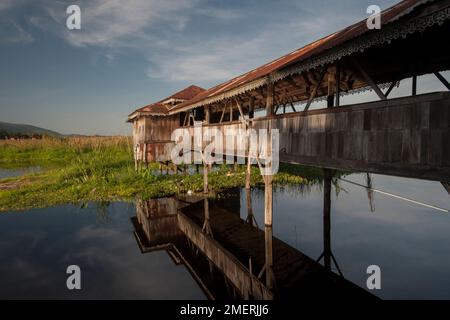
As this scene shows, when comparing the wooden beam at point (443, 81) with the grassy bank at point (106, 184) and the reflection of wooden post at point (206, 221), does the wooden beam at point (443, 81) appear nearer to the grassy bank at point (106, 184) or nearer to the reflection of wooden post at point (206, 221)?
the reflection of wooden post at point (206, 221)

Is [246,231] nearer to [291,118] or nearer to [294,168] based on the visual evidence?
[291,118]

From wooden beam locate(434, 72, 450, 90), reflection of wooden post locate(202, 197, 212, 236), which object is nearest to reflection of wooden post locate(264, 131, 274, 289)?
reflection of wooden post locate(202, 197, 212, 236)

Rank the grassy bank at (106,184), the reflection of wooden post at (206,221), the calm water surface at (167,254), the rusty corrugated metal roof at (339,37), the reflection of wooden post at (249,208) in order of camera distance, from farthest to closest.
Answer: the grassy bank at (106,184) → the reflection of wooden post at (249,208) → the reflection of wooden post at (206,221) → the calm water surface at (167,254) → the rusty corrugated metal roof at (339,37)

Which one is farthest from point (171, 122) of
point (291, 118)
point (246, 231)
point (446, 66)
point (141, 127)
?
point (446, 66)

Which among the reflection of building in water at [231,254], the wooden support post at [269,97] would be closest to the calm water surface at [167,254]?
the reflection of building in water at [231,254]

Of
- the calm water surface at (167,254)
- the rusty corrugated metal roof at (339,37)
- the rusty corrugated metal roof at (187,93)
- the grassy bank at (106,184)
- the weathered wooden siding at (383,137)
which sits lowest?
the calm water surface at (167,254)

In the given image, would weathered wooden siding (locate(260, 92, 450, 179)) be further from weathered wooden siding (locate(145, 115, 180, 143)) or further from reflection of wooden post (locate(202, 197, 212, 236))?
weathered wooden siding (locate(145, 115, 180, 143))

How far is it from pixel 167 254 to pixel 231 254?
225 centimetres

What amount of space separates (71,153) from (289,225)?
99.7ft

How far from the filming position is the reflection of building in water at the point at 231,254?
6652 millimetres

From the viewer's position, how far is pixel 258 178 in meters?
19.1

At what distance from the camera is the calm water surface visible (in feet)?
23.3

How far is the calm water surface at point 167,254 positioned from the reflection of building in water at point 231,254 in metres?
0.35

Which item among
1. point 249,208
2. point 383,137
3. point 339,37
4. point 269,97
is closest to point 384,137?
point 383,137
